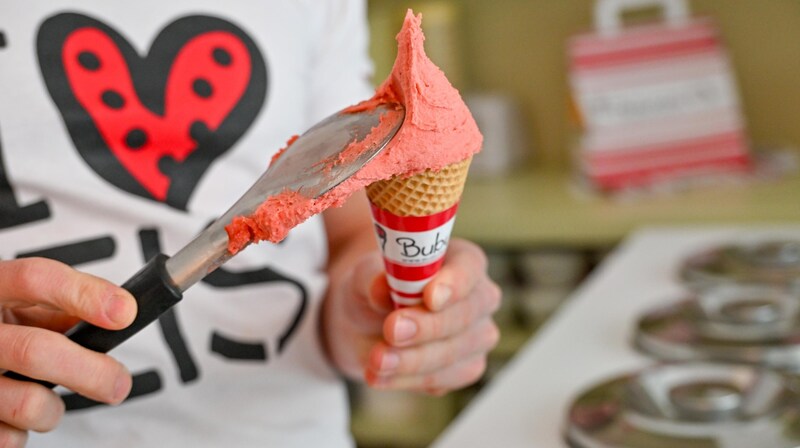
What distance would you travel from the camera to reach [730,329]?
2.86 feet

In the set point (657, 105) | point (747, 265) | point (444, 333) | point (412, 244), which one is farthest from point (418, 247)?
point (657, 105)

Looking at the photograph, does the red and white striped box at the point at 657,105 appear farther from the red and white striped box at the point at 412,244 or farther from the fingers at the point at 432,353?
the red and white striped box at the point at 412,244

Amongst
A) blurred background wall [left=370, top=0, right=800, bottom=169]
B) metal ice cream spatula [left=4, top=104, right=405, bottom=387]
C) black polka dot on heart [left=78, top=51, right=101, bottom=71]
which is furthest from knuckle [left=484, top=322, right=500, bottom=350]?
blurred background wall [left=370, top=0, right=800, bottom=169]

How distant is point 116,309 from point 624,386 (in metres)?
0.46

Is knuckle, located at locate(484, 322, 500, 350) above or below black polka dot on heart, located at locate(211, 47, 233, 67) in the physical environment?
below

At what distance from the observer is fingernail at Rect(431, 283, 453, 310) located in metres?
0.57

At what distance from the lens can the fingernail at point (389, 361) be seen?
2.02 feet

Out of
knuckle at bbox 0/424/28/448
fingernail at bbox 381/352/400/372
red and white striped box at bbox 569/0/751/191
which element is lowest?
red and white striped box at bbox 569/0/751/191

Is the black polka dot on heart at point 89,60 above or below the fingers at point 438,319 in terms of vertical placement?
above

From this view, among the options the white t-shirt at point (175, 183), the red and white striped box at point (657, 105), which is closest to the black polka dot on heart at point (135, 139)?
the white t-shirt at point (175, 183)

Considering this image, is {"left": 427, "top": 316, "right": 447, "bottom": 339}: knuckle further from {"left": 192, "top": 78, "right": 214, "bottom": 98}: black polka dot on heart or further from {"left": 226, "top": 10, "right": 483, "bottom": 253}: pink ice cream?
{"left": 192, "top": 78, "right": 214, "bottom": 98}: black polka dot on heart

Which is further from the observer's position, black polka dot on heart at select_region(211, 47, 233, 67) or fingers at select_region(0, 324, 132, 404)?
black polka dot on heart at select_region(211, 47, 233, 67)

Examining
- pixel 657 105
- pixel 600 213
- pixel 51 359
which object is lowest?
pixel 600 213

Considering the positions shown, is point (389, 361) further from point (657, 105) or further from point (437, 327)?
point (657, 105)
